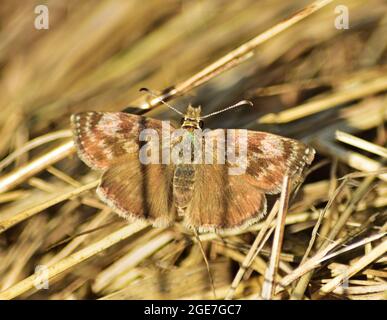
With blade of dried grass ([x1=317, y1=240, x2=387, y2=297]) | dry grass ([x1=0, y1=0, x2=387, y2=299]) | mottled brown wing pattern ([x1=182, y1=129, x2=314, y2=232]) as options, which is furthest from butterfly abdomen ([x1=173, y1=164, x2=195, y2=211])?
blade of dried grass ([x1=317, y1=240, x2=387, y2=297])

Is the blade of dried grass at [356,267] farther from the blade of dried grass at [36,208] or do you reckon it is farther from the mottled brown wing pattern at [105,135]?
the blade of dried grass at [36,208]

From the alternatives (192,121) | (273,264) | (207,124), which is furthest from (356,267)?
(207,124)

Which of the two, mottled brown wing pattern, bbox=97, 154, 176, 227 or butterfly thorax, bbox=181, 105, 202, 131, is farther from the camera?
butterfly thorax, bbox=181, 105, 202, 131

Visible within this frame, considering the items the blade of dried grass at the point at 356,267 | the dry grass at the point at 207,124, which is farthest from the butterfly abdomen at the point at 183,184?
the blade of dried grass at the point at 356,267

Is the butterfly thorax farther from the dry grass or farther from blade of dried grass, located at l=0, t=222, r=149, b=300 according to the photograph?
blade of dried grass, located at l=0, t=222, r=149, b=300
